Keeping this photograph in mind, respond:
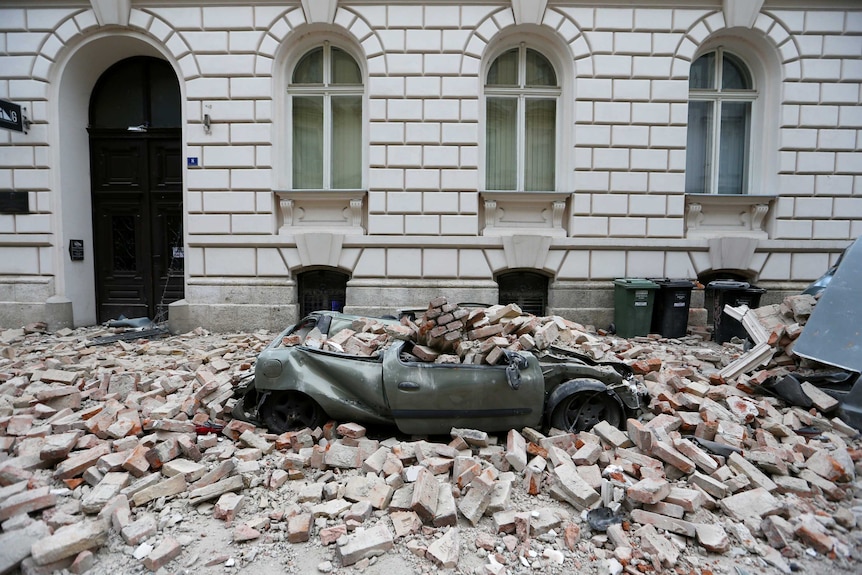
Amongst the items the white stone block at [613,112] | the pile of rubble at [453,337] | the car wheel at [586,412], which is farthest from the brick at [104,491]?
the white stone block at [613,112]

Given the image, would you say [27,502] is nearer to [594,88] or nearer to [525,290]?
[525,290]

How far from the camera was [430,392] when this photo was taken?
3.59 metres

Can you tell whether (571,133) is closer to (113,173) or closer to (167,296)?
(167,296)

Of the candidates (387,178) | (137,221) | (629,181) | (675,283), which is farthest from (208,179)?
(675,283)

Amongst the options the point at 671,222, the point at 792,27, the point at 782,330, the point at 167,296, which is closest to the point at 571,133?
the point at 671,222

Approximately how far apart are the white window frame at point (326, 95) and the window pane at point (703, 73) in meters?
6.46

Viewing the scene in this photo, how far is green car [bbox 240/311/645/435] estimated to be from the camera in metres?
3.60

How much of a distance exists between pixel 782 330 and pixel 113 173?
11726 mm

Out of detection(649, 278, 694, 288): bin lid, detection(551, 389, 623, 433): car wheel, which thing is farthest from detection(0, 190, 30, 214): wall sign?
detection(649, 278, 694, 288): bin lid

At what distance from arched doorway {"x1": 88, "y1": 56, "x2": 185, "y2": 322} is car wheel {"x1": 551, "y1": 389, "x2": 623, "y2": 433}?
8447mm

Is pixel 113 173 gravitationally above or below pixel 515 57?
below

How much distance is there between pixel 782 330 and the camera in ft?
16.2

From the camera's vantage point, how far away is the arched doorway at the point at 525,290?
8.71 metres

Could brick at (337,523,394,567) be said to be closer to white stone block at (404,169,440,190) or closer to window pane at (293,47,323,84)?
white stone block at (404,169,440,190)
